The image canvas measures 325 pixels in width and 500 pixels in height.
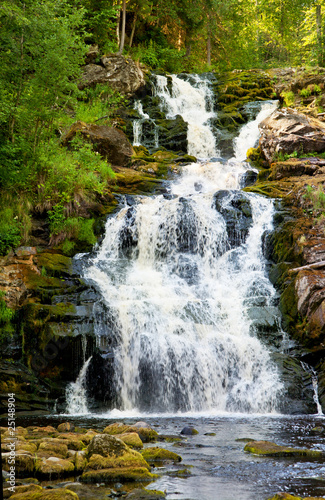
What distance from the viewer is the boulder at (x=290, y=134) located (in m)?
17.8

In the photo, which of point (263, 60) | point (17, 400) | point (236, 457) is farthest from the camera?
point (263, 60)

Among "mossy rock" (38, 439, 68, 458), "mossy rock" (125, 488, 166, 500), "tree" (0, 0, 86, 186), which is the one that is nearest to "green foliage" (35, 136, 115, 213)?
"tree" (0, 0, 86, 186)

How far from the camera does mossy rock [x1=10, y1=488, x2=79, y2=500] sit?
3.97 metres

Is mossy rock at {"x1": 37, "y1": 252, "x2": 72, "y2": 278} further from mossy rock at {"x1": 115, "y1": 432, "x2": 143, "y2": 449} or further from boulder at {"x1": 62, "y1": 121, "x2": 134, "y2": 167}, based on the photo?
mossy rock at {"x1": 115, "y1": 432, "x2": 143, "y2": 449}

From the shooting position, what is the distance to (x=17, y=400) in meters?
9.30

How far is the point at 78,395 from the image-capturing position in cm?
979

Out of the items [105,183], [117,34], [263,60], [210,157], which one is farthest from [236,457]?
[263,60]

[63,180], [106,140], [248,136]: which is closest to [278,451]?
[63,180]

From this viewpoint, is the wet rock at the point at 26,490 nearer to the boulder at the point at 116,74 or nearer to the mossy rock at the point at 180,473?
the mossy rock at the point at 180,473

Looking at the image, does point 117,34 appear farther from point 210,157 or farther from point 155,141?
point 210,157

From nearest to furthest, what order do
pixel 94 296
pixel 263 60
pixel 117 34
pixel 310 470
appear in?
pixel 310 470 < pixel 94 296 < pixel 117 34 < pixel 263 60

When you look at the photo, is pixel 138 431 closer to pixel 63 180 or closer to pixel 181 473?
pixel 181 473

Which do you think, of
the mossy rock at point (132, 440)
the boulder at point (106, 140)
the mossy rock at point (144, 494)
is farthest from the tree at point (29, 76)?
the mossy rock at point (144, 494)

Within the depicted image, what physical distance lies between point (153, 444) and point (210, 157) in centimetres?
1655
